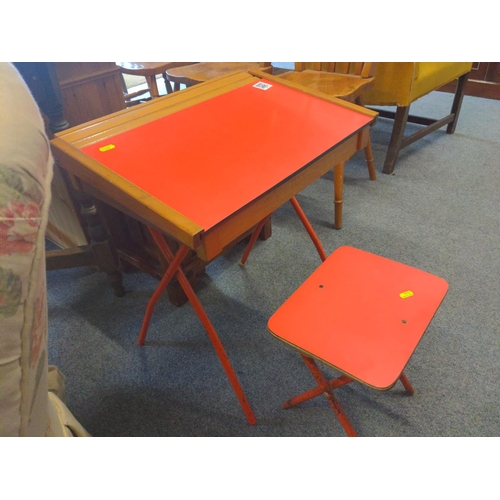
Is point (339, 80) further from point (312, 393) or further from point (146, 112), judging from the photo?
point (312, 393)

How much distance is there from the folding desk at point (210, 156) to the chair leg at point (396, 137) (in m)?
1.20

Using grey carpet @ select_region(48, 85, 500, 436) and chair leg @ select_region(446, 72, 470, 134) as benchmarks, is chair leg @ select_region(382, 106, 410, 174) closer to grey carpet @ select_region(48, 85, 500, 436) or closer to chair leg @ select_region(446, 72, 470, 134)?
grey carpet @ select_region(48, 85, 500, 436)

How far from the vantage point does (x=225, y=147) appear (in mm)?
1087

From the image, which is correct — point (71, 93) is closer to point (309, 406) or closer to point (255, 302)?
point (255, 302)

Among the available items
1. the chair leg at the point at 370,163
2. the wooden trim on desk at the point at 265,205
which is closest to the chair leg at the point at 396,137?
the chair leg at the point at 370,163

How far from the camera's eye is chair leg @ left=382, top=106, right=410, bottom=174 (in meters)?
2.32

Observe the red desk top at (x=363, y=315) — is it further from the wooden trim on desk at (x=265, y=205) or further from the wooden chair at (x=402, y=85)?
the wooden chair at (x=402, y=85)

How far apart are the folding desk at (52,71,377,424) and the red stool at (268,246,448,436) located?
264mm

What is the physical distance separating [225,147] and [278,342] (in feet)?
2.63

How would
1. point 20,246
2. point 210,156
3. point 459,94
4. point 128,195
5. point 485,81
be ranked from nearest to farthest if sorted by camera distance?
point 20,246, point 128,195, point 210,156, point 459,94, point 485,81

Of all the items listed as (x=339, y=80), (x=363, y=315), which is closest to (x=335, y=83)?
(x=339, y=80)

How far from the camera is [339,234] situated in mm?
2037

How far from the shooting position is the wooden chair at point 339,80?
1951mm

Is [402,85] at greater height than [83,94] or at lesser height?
lesser
